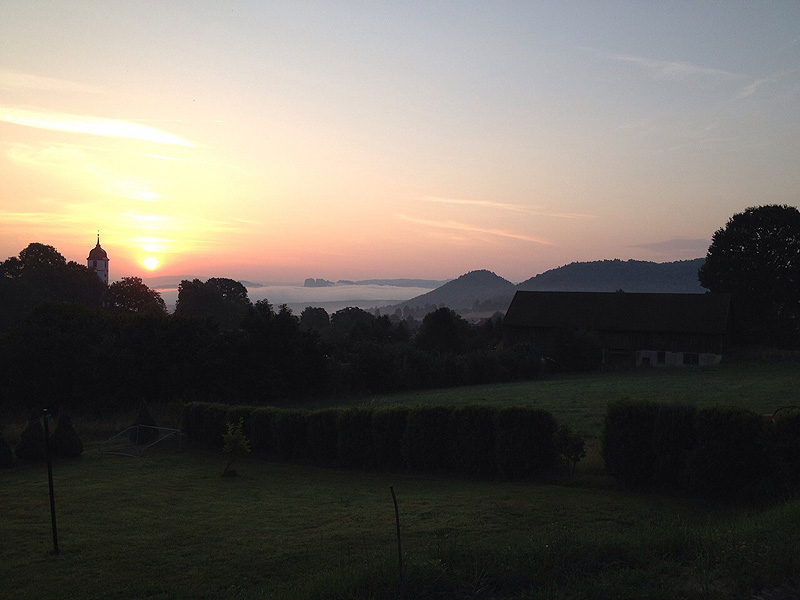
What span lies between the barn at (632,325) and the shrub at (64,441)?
4368 centimetres

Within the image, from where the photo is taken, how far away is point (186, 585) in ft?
29.1

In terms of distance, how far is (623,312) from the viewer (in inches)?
2408

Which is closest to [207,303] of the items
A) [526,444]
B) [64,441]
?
[64,441]

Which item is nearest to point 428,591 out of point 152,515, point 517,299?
point 152,515

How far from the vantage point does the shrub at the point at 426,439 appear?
19.3 m

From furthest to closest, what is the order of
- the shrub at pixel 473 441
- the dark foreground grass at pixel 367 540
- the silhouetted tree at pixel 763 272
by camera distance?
the silhouetted tree at pixel 763 272 < the shrub at pixel 473 441 < the dark foreground grass at pixel 367 540

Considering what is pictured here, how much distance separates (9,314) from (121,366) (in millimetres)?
36199

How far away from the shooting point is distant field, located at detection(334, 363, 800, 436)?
2914cm

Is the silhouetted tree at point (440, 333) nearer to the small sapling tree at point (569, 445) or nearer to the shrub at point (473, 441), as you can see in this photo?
the shrub at point (473, 441)

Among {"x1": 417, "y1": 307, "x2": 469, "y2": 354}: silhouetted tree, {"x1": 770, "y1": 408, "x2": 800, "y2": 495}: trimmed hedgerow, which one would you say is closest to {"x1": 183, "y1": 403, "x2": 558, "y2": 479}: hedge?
{"x1": 770, "y1": 408, "x2": 800, "y2": 495}: trimmed hedgerow

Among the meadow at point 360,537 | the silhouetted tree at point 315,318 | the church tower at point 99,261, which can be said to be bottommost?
the meadow at point 360,537

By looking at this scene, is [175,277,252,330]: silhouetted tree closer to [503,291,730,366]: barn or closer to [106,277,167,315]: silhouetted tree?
[106,277,167,315]: silhouetted tree

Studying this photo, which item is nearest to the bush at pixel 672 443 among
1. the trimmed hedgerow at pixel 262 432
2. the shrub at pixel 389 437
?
the shrub at pixel 389 437

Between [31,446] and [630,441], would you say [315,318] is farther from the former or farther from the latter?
[630,441]
